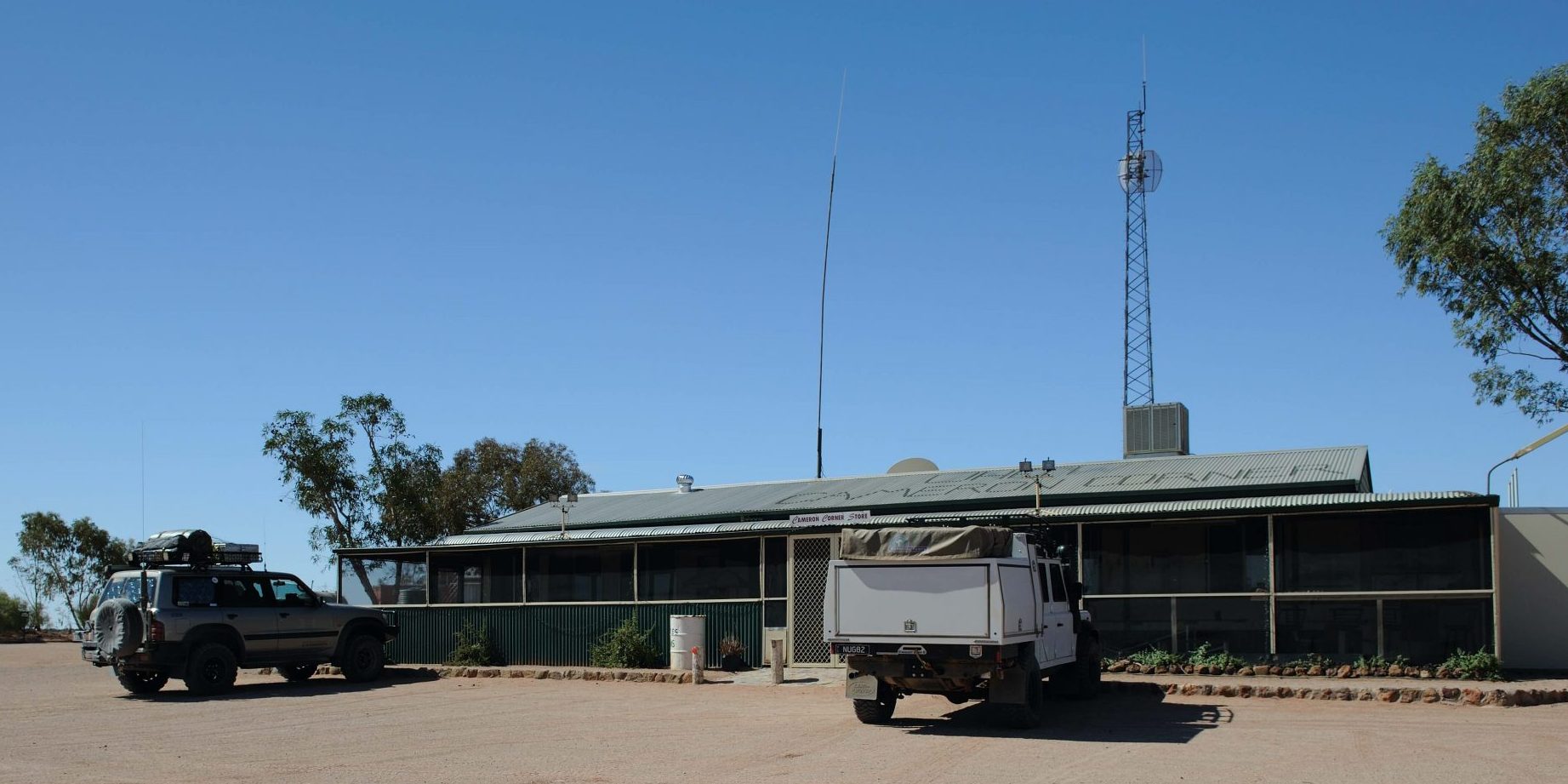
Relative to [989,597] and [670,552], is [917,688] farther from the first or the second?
[670,552]

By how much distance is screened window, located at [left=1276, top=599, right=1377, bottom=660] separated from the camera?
61.8ft

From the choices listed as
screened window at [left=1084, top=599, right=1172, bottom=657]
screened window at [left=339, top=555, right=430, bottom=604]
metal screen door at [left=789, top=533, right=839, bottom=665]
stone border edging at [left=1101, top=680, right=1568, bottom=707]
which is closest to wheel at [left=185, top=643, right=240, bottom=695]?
screened window at [left=339, top=555, right=430, bottom=604]

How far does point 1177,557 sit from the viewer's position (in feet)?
66.4

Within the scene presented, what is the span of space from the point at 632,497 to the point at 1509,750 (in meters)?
21.8

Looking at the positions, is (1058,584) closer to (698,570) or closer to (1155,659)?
Result: (1155,659)

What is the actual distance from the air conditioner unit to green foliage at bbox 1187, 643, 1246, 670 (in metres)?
7.24

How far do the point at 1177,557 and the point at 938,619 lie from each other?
7.55 metres

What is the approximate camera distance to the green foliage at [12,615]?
47812 millimetres

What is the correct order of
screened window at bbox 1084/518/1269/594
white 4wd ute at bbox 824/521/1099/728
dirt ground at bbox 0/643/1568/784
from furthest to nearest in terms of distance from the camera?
screened window at bbox 1084/518/1269/594, white 4wd ute at bbox 824/521/1099/728, dirt ground at bbox 0/643/1568/784

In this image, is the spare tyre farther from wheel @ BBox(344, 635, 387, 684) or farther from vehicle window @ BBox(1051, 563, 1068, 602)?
vehicle window @ BBox(1051, 563, 1068, 602)

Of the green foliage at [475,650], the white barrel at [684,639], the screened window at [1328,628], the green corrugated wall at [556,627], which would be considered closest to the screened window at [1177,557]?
the screened window at [1328,628]

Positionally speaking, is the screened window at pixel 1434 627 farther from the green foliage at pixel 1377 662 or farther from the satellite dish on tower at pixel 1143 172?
the satellite dish on tower at pixel 1143 172

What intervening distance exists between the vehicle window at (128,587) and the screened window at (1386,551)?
56.4 feet

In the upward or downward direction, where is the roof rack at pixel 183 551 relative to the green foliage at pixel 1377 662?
upward
